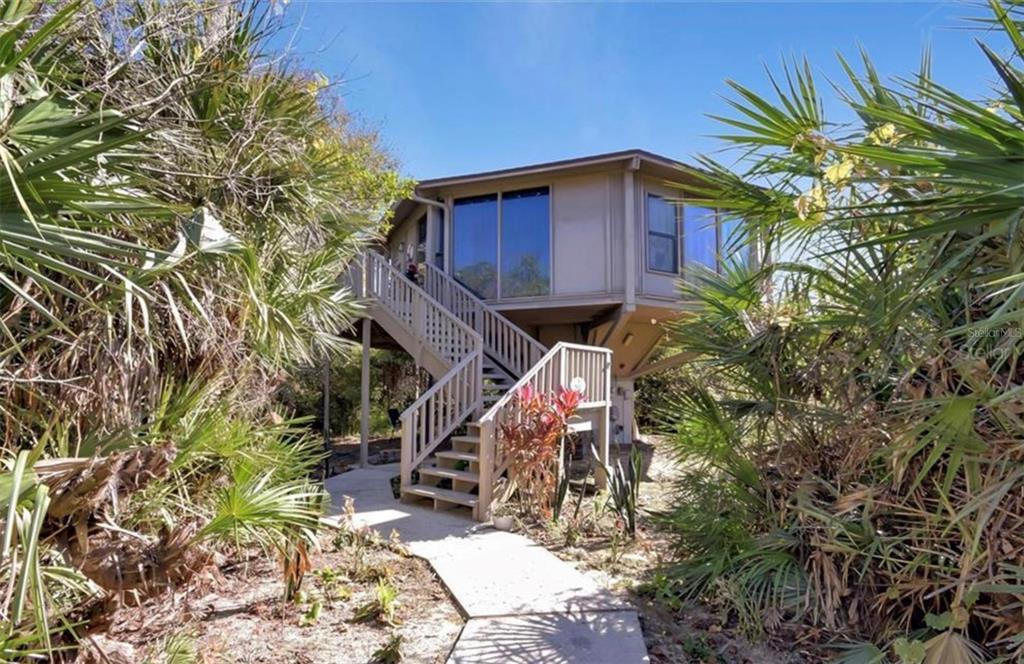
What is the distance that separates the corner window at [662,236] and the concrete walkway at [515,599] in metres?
6.04

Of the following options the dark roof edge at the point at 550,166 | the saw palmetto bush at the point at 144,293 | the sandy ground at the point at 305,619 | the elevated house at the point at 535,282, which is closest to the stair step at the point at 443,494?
the elevated house at the point at 535,282

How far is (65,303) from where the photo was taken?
3088mm

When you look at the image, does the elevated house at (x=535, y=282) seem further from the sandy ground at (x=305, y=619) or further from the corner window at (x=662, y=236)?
the sandy ground at (x=305, y=619)

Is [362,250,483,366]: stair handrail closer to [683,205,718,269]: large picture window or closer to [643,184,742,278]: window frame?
[643,184,742,278]: window frame

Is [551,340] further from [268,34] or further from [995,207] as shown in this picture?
[995,207]

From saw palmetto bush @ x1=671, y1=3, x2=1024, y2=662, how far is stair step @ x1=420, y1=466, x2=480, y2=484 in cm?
292

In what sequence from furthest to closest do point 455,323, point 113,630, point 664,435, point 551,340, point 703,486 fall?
point 551,340 → point 455,323 → point 664,435 → point 703,486 → point 113,630

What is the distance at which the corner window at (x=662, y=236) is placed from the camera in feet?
33.0

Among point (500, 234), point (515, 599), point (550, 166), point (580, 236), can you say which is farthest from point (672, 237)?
point (515, 599)

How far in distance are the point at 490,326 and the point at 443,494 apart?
4.05 metres

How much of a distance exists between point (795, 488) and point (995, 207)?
2660mm

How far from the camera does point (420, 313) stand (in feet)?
31.3

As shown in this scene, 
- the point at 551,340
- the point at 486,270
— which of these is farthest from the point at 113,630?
the point at 551,340

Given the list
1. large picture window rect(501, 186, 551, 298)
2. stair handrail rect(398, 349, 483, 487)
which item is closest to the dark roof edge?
large picture window rect(501, 186, 551, 298)
